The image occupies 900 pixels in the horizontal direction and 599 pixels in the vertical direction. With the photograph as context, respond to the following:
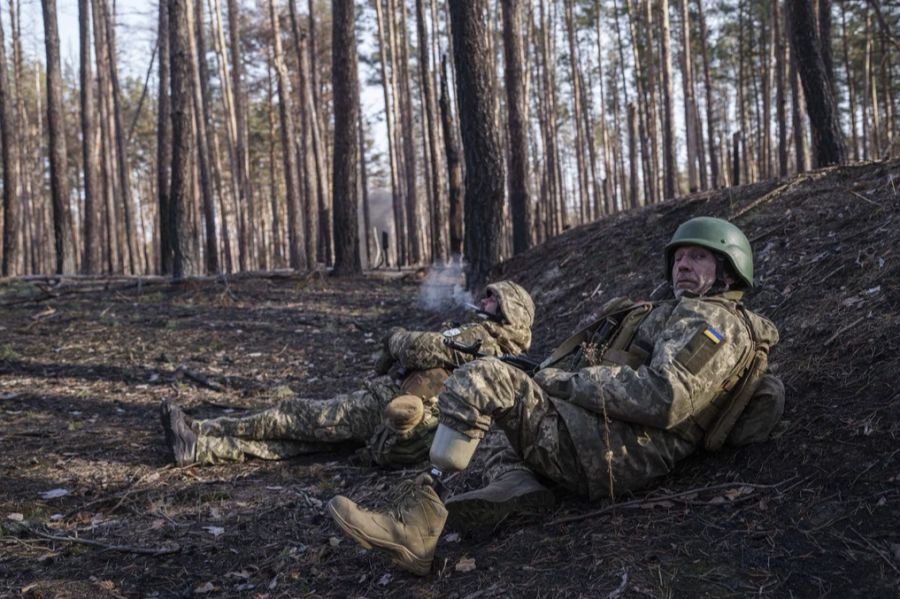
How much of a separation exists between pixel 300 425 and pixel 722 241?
3474 mm

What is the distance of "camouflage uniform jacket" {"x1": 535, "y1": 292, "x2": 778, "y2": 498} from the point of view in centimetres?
319

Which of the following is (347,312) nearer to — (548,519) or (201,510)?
(201,510)

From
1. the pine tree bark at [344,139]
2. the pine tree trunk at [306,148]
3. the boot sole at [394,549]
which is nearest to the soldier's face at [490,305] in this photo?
the boot sole at [394,549]

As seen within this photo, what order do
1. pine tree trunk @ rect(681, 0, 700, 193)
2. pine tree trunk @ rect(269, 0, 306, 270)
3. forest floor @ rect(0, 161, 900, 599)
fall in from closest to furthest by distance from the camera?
forest floor @ rect(0, 161, 900, 599) → pine tree trunk @ rect(681, 0, 700, 193) → pine tree trunk @ rect(269, 0, 306, 270)

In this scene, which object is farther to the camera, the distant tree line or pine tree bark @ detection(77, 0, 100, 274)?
pine tree bark @ detection(77, 0, 100, 274)

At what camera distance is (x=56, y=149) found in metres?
16.7

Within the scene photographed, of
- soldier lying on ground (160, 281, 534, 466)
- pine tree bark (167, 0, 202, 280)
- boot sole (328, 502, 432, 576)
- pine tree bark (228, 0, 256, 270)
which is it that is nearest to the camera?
boot sole (328, 502, 432, 576)

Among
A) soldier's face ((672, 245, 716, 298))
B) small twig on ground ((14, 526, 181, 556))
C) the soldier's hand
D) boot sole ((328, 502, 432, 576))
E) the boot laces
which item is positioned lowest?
small twig on ground ((14, 526, 181, 556))

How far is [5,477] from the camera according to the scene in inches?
199

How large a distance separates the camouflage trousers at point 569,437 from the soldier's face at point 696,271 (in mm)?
860

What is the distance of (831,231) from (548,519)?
4222 millimetres

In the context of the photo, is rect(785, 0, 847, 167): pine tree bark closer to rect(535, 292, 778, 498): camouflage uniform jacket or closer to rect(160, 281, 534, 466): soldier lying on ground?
rect(160, 281, 534, 466): soldier lying on ground

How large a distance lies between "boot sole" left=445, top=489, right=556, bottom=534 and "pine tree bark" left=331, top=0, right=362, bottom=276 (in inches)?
453

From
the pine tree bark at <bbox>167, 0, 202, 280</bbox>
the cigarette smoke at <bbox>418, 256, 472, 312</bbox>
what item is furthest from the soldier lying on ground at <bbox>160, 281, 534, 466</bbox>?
the pine tree bark at <bbox>167, 0, 202, 280</bbox>
